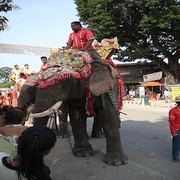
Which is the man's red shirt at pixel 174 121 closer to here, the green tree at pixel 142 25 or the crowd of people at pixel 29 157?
the crowd of people at pixel 29 157

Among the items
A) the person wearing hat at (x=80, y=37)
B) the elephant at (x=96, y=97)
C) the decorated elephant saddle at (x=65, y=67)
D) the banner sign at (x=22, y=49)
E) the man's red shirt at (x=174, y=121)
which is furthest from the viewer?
the banner sign at (x=22, y=49)

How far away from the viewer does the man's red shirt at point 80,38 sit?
5426 mm

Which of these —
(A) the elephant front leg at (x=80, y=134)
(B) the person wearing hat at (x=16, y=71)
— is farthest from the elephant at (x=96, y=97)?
(B) the person wearing hat at (x=16, y=71)

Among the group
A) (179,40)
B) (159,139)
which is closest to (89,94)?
(159,139)

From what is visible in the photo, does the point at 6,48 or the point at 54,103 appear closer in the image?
the point at 54,103

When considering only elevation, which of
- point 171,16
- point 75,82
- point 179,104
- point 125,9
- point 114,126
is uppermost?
point 125,9

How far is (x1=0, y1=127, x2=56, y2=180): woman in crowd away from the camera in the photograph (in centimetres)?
168

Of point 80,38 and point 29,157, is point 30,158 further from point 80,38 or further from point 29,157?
point 80,38

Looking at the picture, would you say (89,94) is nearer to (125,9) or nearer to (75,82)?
(75,82)

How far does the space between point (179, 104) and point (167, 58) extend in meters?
24.3

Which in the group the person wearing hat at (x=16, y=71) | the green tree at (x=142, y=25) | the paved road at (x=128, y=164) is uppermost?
the green tree at (x=142, y=25)

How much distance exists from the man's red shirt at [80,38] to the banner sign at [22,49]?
1329 cm

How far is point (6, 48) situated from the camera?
715 inches

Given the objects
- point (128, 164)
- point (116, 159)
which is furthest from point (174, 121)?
point (116, 159)
